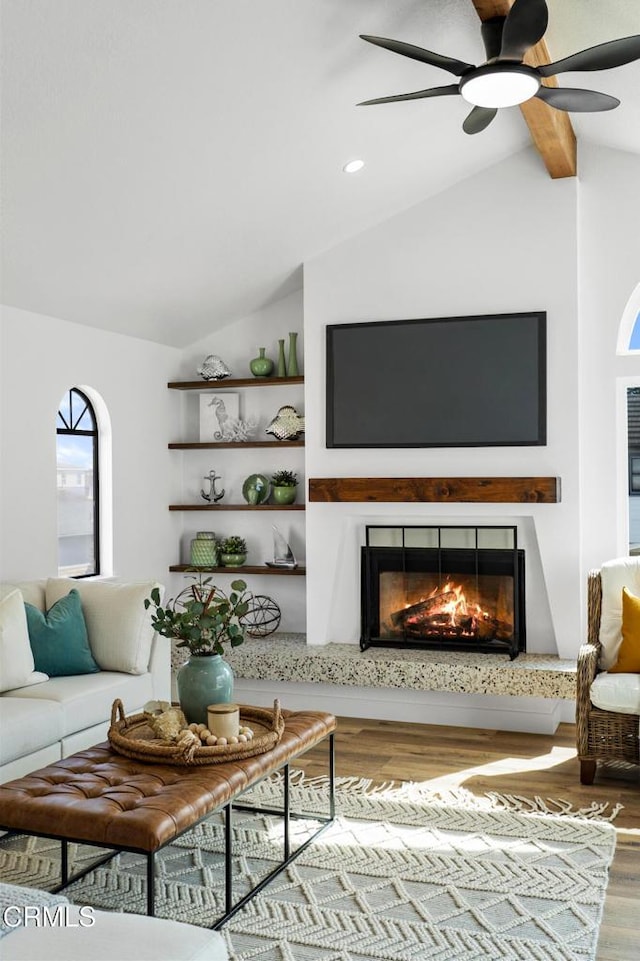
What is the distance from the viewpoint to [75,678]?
427 centimetres

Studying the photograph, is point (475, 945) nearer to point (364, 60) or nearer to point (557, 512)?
→ point (557, 512)

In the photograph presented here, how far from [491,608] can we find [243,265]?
2.53 m

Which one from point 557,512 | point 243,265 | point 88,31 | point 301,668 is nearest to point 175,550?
point 301,668

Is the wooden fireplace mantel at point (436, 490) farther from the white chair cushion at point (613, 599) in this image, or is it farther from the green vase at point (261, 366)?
the green vase at point (261, 366)

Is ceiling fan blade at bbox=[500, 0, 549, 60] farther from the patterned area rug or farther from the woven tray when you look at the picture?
the patterned area rug

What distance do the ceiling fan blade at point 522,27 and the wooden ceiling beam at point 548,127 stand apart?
435 millimetres

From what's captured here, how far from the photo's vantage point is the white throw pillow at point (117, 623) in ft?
14.6

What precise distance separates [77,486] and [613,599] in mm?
3189

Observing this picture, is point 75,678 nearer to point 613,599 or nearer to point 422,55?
point 613,599

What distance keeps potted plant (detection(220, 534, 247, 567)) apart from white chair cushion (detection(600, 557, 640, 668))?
8.36 ft

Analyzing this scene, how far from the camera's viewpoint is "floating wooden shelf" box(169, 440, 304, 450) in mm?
6055

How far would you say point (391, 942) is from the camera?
2773 millimetres

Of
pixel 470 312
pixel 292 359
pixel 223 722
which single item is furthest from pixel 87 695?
pixel 470 312

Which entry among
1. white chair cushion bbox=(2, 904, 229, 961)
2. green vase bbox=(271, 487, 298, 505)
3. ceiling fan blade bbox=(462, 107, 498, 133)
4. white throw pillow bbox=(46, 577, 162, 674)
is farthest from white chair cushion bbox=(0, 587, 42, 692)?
ceiling fan blade bbox=(462, 107, 498, 133)
